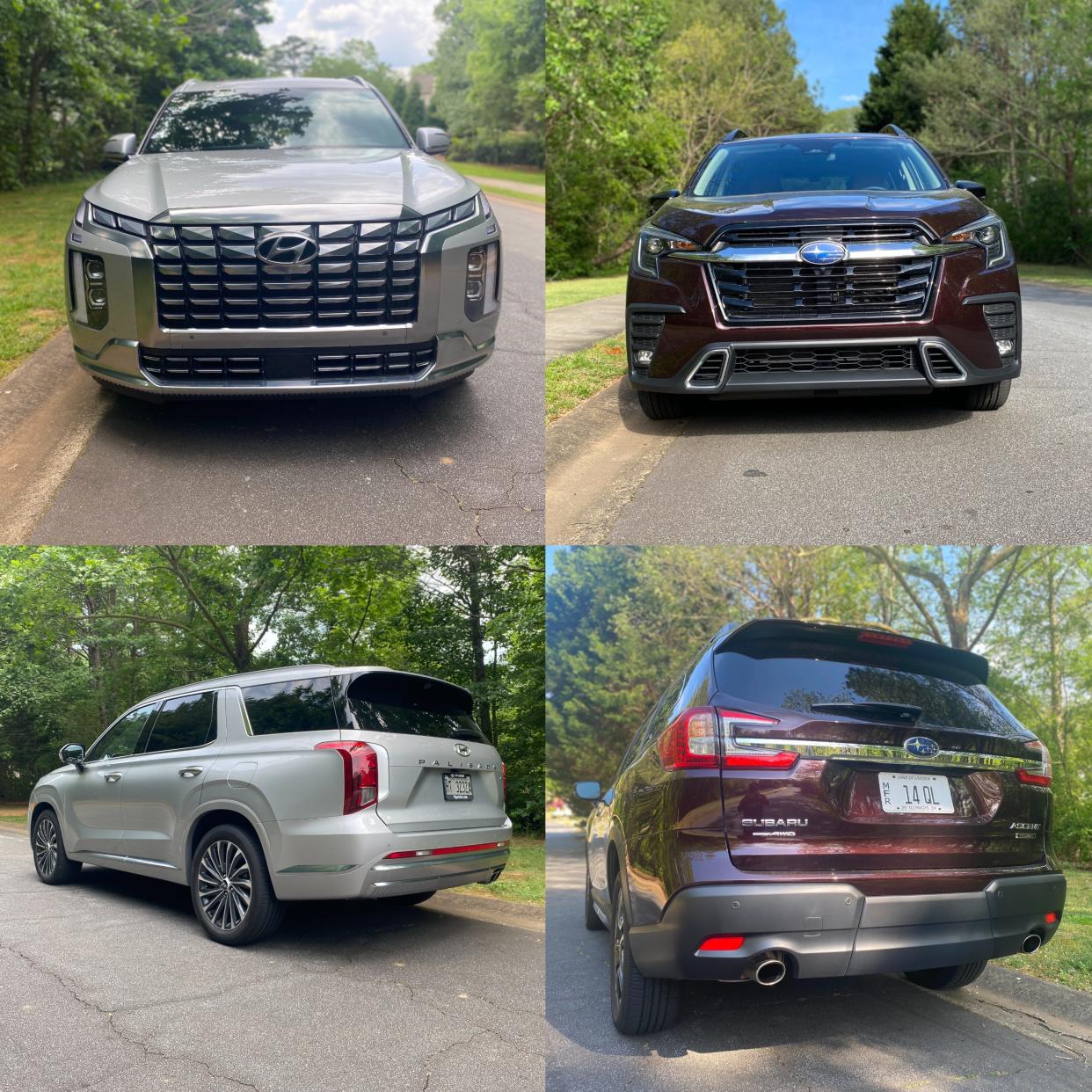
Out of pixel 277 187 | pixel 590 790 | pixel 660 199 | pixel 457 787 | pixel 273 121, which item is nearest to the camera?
pixel 457 787

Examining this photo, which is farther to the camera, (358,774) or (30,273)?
(30,273)

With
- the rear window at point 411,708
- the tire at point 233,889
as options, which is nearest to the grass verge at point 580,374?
the rear window at point 411,708

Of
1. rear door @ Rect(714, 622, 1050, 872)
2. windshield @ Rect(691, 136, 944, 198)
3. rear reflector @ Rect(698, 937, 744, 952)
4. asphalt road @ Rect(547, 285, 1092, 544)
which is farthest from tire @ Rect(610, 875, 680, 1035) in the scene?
windshield @ Rect(691, 136, 944, 198)

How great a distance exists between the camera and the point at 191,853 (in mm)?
5469

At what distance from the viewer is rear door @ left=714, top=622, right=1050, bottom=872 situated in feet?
10.5

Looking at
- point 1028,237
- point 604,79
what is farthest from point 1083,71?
point 604,79

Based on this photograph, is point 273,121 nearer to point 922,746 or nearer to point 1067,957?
point 922,746

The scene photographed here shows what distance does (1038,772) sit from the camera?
3586 mm

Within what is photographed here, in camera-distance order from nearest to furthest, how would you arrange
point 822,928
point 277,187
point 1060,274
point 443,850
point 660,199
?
point 822,928, point 443,850, point 277,187, point 660,199, point 1060,274

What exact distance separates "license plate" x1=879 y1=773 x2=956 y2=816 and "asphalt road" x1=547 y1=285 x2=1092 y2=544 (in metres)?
2.19

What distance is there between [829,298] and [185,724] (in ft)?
14.5

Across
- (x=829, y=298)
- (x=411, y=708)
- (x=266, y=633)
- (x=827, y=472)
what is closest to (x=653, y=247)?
(x=829, y=298)

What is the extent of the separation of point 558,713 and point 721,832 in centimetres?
1399

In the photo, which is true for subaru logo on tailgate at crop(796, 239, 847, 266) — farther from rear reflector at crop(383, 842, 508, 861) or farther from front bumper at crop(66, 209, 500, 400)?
rear reflector at crop(383, 842, 508, 861)
